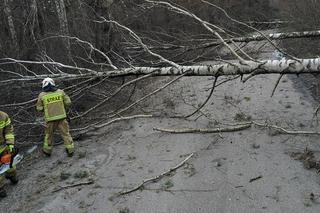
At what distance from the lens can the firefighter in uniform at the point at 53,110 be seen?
7.43 metres

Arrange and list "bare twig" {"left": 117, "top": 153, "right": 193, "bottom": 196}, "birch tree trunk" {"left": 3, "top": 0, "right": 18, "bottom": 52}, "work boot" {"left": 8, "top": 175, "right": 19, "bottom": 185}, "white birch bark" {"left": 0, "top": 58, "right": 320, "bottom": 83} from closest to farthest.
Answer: "bare twig" {"left": 117, "top": 153, "right": 193, "bottom": 196} → "white birch bark" {"left": 0, "top": 58, "right": 320, "bottom": 83} → "work boot" {"left": 8, "top": 175, "right": 19, "bottom": 185} → "birch tree trunk" {"left": 3, "top": 0, "right": 18, "bottom": 52}

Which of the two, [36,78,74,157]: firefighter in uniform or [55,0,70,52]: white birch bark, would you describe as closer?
[36,78,74,157]: firefighter in uniform

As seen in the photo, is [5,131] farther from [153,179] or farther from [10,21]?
[10,21]

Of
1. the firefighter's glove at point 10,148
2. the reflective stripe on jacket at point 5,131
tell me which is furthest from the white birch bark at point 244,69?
the firefighter's glove at point 10,148

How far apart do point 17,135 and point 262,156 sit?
4979mm

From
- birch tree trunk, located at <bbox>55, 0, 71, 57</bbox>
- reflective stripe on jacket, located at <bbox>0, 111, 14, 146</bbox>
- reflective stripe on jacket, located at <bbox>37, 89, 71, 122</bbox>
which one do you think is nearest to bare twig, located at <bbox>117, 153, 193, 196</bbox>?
reflective stripe on jacket, located at <bbox>0, 111, 14, 146</bbox>

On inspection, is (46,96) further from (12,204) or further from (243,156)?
(243,156)

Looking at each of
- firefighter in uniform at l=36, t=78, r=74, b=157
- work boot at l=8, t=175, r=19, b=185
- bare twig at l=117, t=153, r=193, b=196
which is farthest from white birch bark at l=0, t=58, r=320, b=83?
work boot at l=8, t=175, r=19, b=185

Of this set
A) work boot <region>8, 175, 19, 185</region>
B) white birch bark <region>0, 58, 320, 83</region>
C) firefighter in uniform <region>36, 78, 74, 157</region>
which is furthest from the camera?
firefighter in uniform <region>36, 78, 74, 157</region>

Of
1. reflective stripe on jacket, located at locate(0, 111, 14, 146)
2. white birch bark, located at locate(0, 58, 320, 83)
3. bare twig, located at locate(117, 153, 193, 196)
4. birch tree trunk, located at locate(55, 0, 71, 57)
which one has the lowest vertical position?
bare twig, located at locate(117, 153, 193, 196)

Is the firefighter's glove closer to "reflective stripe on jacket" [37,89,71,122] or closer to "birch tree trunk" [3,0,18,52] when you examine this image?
"reflective stripe on jacket" [37,89,71,122]

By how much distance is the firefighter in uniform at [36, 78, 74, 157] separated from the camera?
293 inches

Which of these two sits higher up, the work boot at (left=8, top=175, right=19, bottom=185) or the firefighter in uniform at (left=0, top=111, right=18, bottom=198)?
the firefighter in uniform at (left=0, top=111, right=18, bottom=198)

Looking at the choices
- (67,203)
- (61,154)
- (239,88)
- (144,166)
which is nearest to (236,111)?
(239,88)
